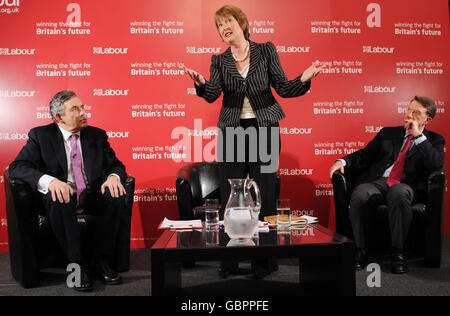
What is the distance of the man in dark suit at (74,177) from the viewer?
2396mm

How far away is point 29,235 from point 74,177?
0.48m

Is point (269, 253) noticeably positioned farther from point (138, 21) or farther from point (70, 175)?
point (138, 21)

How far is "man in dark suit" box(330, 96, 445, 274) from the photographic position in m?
2.73

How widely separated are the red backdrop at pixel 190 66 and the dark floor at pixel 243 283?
3.55 ft

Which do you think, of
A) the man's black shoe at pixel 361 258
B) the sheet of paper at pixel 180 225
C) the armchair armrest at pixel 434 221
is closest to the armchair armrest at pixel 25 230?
the sheet of paper at pixel 180 225

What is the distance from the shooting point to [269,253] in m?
1.65

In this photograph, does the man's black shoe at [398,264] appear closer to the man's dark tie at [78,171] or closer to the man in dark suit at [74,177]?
the man in dark suit at [74,177]

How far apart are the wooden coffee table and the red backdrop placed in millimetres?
1974

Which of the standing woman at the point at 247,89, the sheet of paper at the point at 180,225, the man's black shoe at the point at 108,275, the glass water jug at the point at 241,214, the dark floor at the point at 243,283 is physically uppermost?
the standing woman at the point at 247,89

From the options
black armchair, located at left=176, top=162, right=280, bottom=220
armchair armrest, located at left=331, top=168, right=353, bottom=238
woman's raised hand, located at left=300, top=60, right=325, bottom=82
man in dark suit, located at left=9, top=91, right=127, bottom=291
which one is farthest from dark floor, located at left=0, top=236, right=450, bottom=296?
woman's raised hand, located at left=300, top=60, right=325, bottom=82

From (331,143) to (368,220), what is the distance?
1154 mm

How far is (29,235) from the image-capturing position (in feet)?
8.00
